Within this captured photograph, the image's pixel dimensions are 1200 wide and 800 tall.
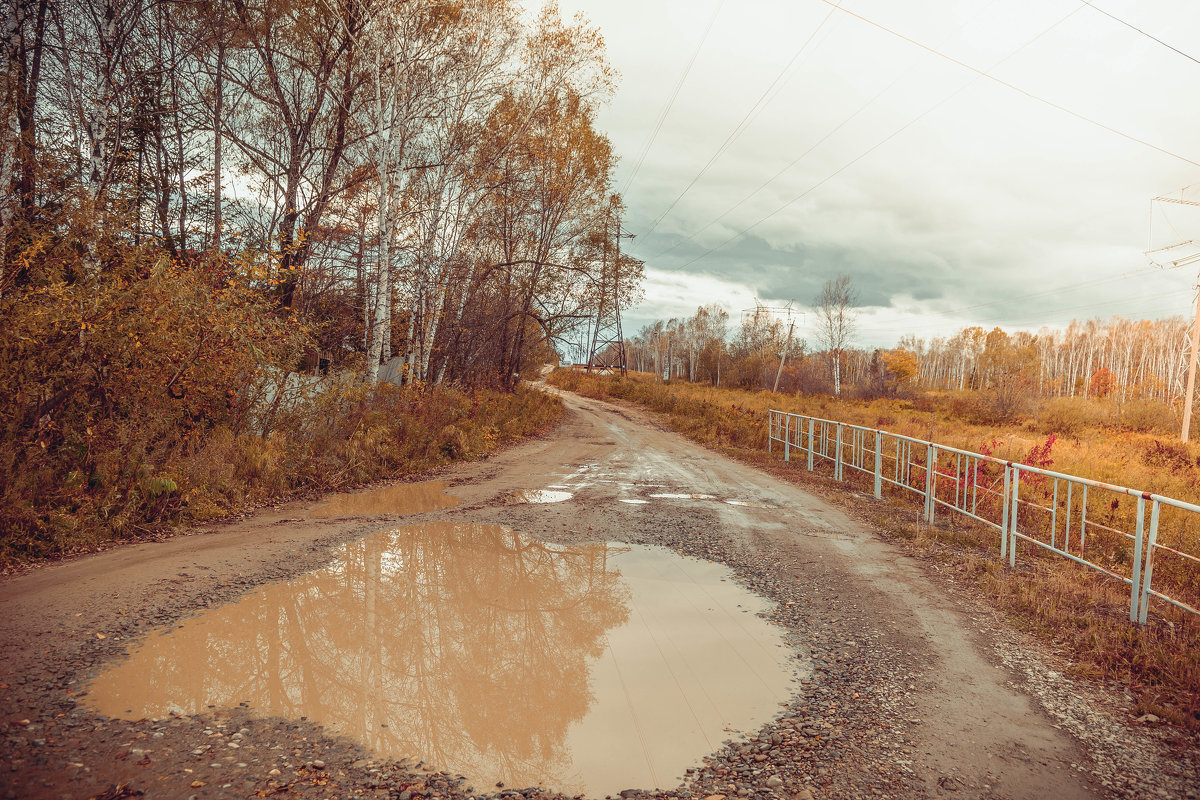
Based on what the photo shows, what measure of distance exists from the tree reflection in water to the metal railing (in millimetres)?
4406

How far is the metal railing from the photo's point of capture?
4.93 metres

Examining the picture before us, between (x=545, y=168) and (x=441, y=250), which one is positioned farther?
(x=545, y=168)

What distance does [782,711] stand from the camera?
3.52 meters

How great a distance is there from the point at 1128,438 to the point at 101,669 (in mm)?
30692

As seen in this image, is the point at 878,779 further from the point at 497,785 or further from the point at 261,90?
the point at 261,90

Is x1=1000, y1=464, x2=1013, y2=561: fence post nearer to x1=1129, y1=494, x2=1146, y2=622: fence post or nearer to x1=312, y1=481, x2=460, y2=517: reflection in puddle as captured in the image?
x1=1129, y1=494, x2=1146, y2=622: fence post

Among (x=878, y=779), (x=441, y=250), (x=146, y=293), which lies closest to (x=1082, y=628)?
(x=878, y=779)

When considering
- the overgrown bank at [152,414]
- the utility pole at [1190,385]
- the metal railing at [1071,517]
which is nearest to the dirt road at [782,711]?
the overgrown bank at [152,414]

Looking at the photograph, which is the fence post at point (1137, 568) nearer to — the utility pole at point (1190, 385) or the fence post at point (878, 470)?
the fence post at point (878, 470)

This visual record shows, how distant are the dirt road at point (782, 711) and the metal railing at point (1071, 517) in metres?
1.30

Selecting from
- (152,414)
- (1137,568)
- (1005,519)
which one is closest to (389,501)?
(152,414)

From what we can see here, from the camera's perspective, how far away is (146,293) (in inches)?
271

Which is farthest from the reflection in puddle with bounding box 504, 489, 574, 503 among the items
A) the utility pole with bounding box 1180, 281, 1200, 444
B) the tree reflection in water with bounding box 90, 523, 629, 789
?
the utility pole with bounding box 1180, 281, 1200, 444

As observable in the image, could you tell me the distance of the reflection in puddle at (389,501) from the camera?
8000 mm
